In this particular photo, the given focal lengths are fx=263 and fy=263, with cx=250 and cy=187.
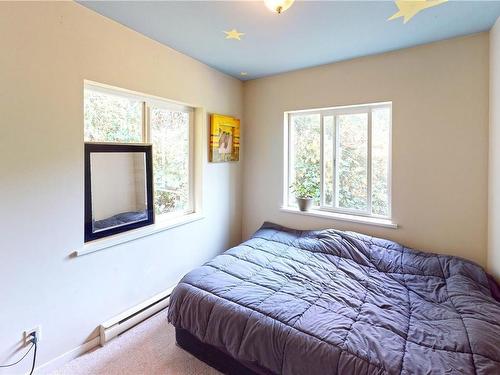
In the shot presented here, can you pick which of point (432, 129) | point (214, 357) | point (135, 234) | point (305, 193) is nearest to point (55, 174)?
point (135, 234)

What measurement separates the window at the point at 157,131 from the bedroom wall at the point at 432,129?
1513 mm

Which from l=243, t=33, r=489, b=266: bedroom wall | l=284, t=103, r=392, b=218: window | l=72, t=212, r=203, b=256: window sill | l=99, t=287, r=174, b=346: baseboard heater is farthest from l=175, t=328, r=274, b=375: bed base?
l=284, t=103, r=392, b=218: window

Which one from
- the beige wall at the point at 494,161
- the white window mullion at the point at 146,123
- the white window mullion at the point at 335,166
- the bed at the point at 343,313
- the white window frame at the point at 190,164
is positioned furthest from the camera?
the white window mullion at the point at 335,166

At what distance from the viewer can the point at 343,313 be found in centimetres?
Result: 164

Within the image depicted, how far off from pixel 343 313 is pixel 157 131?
7.24 ft

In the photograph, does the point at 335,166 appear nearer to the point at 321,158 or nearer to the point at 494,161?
the point at 321,158

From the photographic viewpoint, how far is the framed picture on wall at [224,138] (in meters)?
3.06

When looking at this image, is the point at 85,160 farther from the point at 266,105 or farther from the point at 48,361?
the point at 266,105

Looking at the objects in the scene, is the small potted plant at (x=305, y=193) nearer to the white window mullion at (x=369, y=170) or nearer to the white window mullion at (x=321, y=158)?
the white window mullion at (x=321, y=158)

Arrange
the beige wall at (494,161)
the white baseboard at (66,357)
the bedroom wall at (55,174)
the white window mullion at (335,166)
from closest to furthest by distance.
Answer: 1. the bedroom wall at (55,174)
2. the white baseboard at (66,357)
3. the beige wall at (494,161)
4. the white window mullion at (335,166)

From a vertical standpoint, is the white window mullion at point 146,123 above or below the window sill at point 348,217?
above

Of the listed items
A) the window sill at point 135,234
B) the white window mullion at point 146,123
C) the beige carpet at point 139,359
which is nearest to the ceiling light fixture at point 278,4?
the white window mullion at point 146,123

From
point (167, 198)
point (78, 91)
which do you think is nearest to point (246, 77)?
point (167, 198)

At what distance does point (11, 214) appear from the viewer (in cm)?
158
